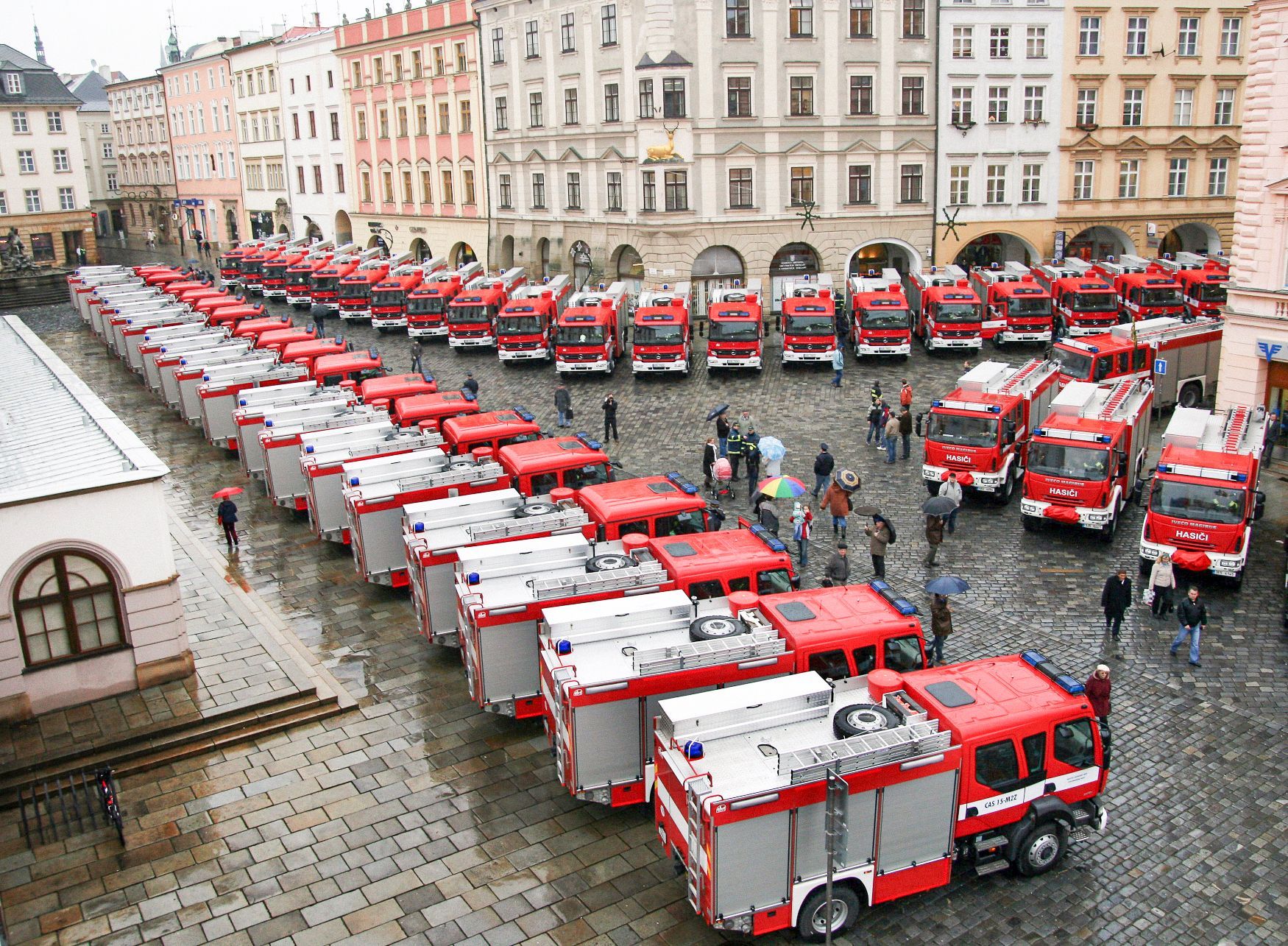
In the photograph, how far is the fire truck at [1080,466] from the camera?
76.6 ft

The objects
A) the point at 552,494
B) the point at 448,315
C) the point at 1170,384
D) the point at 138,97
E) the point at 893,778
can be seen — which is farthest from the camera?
the point at 138,97

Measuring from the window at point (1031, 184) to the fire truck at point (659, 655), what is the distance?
139 feet

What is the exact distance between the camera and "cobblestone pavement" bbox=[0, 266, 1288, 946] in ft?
40.9

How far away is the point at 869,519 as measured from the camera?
25359 mm

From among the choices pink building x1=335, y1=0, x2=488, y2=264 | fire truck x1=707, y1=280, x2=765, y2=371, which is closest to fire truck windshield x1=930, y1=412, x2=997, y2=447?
fire truck x1=707, y1=280, x2=765, y2=371

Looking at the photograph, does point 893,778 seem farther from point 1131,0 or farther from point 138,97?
point 138,97

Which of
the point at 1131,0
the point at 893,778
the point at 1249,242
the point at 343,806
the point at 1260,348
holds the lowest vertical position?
the point at 343,806

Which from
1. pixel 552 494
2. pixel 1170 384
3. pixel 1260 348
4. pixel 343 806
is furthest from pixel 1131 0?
pixel 343 806

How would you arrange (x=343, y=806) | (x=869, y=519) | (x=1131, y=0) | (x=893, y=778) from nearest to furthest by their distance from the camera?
1. (x=893, y=778)
2. (x=343, y=806)
3. (x=869, y=519)
4. (x=1131, y=0)

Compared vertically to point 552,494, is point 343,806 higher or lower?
lower

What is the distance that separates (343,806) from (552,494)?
24.3 ft

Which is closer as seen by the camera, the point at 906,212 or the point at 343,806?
the point at 343,806

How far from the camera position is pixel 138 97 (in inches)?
3976

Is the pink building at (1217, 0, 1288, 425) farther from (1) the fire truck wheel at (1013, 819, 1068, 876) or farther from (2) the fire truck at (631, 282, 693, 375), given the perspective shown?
(1) the fire truck wheel at (1013, 819, 1068, 876)
